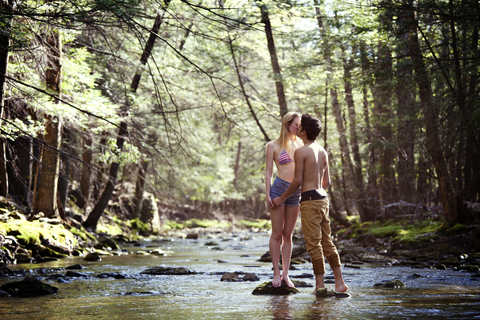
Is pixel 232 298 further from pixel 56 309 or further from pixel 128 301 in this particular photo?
pixel 56 309

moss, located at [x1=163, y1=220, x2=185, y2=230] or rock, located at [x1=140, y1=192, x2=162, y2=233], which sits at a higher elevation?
rock, located at [x1=140, y1=192, x2=162, y2=233]

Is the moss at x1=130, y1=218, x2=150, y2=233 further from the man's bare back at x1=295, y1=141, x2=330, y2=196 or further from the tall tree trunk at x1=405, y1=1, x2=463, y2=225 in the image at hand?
the man's bare back at x1=295, y1=141, x2=330, y2=196

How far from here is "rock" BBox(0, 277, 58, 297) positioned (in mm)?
4600

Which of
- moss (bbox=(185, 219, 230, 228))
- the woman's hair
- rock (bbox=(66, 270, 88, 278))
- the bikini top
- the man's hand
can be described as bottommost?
moss (bbox=(185, 219, 230, 228))

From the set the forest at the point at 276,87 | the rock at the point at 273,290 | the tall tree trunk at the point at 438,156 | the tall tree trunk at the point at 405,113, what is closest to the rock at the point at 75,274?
the forest at the point at 276,87

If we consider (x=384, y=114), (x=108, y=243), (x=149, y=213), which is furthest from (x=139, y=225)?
(x=384, y=114)

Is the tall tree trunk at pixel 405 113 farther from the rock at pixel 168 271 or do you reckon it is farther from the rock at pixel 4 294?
the rock at pixel 4 294

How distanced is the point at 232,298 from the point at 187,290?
1.00 m

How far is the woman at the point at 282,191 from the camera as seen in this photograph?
4859 mm

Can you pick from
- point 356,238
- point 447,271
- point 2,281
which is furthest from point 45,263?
point 356,238

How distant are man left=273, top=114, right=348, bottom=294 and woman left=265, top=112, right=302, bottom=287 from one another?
0.30 m

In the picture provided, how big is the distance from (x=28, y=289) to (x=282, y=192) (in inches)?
117

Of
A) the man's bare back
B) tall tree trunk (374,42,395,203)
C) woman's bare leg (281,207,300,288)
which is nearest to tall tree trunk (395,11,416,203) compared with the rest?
tall tree trunk (374,42,395,203)

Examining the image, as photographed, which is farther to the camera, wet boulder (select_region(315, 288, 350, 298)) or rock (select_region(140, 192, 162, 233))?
rock (select_region(140, 192, 162, 233))
